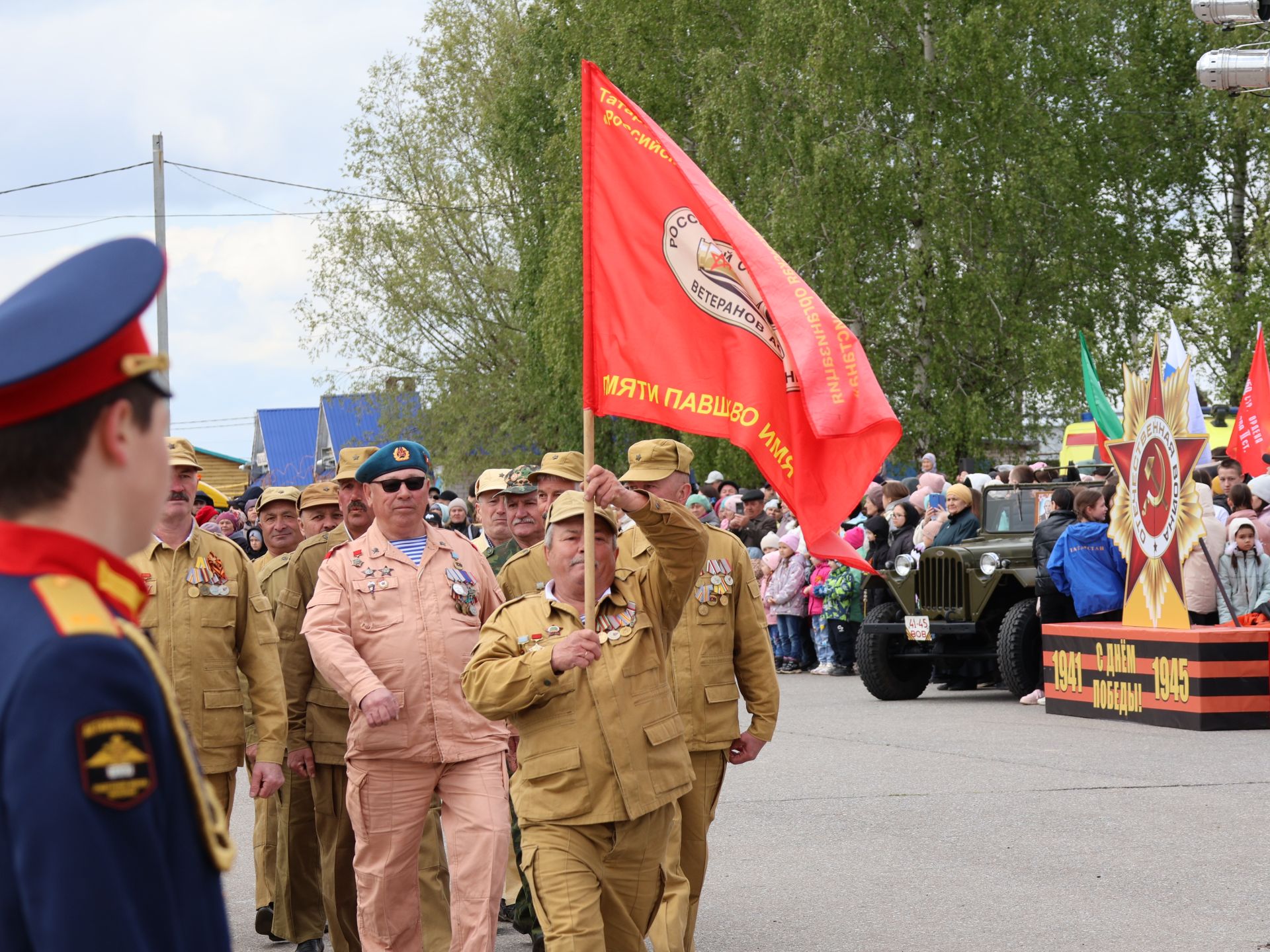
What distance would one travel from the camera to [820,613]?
760 inches

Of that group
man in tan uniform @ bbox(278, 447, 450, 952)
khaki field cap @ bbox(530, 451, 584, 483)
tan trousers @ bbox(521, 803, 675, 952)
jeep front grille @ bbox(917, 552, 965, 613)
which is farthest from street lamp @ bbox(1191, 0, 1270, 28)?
tan trousers @ bbox(521, 803, 675, 952)

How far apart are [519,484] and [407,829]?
2544 mm

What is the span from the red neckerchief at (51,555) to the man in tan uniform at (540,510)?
4.74 meters

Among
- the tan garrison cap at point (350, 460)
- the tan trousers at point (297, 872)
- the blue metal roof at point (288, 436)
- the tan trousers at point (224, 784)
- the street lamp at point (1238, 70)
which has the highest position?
the blue metal roof at point (288, 436)

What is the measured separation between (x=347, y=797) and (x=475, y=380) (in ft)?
122

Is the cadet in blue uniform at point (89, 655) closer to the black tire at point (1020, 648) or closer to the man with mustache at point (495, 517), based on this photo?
the man with mustache at point (495, 517)

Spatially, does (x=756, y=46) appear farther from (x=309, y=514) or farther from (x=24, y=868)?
(x=24, y=868)

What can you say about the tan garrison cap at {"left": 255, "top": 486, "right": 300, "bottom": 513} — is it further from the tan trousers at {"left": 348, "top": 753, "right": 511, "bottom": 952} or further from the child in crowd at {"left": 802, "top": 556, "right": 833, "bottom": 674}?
the child in crowd at {"left": 802, "top": 556, "right": 833, "bottom": 674}

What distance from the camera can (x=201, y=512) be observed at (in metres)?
15.4

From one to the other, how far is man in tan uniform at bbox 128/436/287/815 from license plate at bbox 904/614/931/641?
9876 mm

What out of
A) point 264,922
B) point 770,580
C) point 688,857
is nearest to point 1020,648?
point 770,580

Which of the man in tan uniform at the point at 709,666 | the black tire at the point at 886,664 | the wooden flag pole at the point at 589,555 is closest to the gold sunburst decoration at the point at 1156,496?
the black tire at the point at 886,664

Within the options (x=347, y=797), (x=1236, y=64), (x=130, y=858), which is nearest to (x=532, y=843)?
(x=347, y=797)

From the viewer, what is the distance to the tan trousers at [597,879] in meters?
5.00
